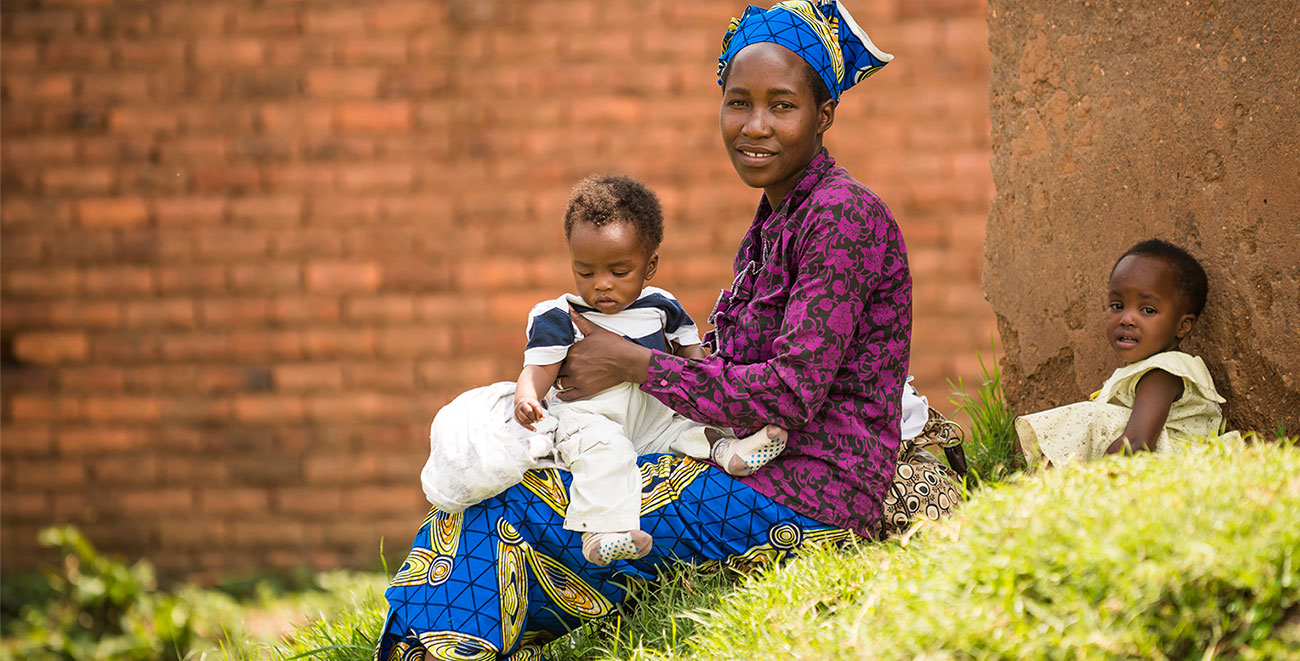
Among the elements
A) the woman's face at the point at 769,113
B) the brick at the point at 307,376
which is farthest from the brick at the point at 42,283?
the woman's face at the point at 769,113

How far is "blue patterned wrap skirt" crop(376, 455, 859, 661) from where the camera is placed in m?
2.79

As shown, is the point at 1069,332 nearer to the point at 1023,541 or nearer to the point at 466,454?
the point at 1023,541

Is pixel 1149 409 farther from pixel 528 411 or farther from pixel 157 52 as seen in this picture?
pixel 157 52

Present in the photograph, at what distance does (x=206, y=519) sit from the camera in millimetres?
6332

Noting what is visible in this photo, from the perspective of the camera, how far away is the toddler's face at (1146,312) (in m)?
3.09

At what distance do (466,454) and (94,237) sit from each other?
4412 mm

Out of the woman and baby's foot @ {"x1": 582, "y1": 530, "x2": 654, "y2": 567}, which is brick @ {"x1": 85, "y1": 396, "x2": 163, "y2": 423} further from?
baby's foot @ {"x1": 582, "y1": 530, "x2": 654, "y2": 567}

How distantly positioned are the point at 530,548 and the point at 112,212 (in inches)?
175

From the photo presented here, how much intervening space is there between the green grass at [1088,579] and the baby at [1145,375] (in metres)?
0.42

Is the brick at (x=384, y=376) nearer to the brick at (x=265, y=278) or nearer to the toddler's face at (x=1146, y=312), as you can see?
the brick at (x=265, y=278)

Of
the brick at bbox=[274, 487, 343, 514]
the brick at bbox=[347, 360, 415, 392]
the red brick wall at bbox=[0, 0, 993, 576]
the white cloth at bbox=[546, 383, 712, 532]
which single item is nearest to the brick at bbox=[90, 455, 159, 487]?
the red brick wall at bbox=[0, 0, 993, 576]

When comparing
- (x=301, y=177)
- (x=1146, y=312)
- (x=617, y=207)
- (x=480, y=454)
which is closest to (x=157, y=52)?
(x=301, y=177)

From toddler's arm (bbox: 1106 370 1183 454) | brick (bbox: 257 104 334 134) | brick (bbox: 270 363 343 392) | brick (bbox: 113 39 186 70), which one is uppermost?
brick (bbox: 113 39 186 70)

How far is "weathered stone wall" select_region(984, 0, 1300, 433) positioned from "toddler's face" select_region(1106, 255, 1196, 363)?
0.43ft
